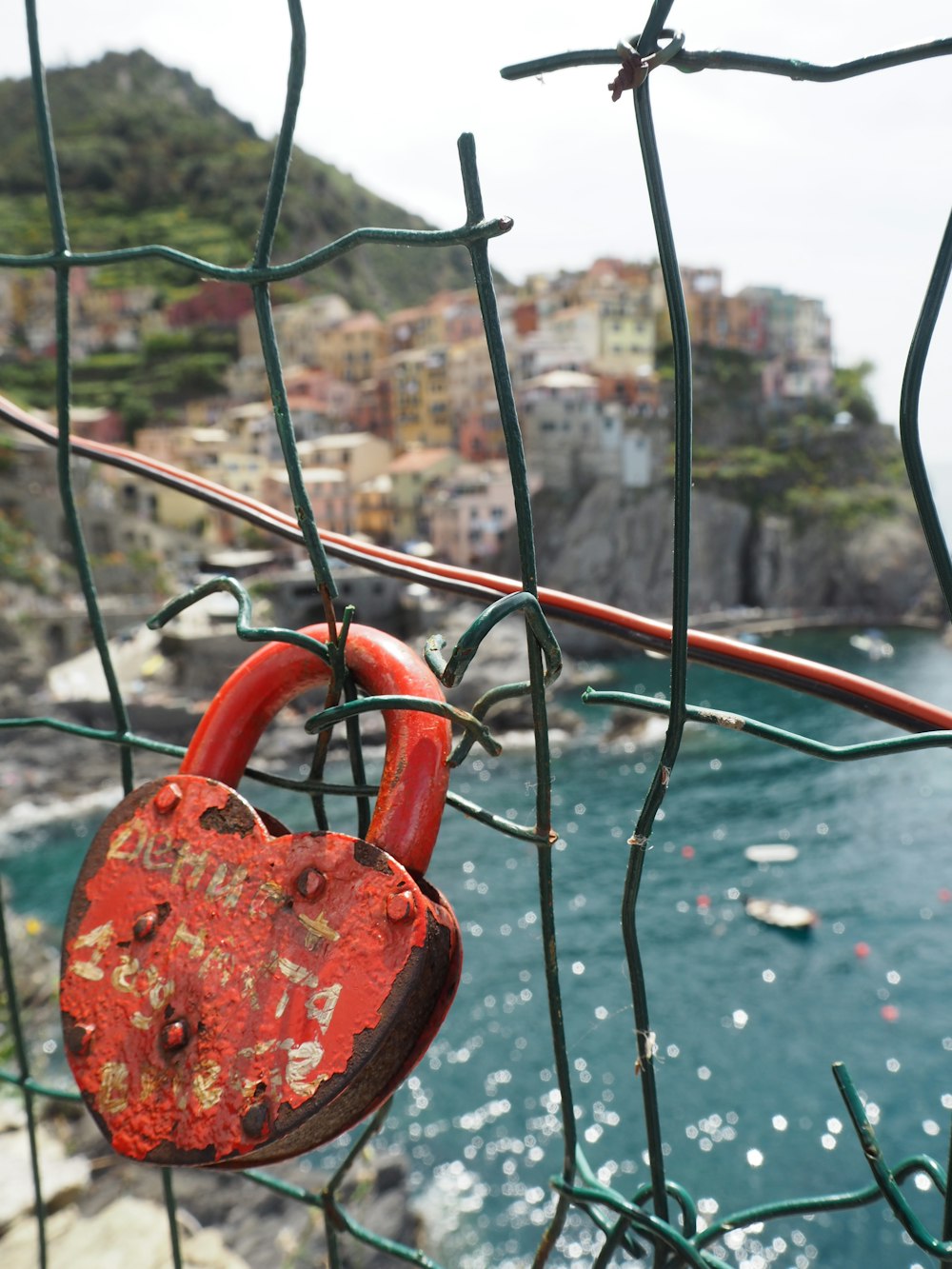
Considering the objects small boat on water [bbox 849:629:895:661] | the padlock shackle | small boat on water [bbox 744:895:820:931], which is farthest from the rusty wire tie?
small boat on water [bbox 849:629:895:661]

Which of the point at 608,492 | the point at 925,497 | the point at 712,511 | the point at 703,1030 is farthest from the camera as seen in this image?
the point at 712,511

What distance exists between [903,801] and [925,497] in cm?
2069

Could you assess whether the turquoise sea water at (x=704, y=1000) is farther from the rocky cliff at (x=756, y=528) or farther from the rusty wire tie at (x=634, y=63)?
the rocky cliff at (x=756, y=528)

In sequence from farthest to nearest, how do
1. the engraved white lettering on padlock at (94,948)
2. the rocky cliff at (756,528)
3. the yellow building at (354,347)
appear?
the yellow building at (354,347) < the rocky cliff at (756,528) < the engraved white lettering on padlock at (94,948)

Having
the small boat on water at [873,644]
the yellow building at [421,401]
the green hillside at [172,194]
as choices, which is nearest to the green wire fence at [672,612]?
the small boat on water at [873,644]

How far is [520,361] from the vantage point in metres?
38.9

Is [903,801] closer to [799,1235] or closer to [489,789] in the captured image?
[489,789]

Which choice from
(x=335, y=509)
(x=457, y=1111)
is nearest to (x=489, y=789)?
A: (x=457, y=1111)

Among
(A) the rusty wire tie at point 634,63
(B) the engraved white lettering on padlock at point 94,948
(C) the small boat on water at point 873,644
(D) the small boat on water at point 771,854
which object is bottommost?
(C) the small boat on water at point 873,644

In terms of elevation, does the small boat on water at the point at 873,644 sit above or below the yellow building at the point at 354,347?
below

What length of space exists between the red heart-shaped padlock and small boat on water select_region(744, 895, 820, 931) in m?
15.3

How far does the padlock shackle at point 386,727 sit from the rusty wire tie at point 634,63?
414 mm

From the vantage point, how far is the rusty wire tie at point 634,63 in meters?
0.64

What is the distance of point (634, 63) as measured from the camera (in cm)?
65
